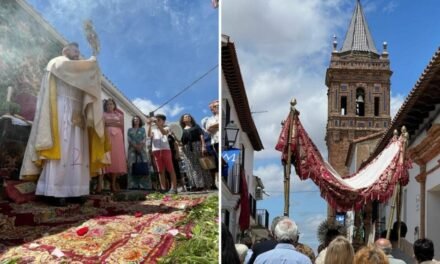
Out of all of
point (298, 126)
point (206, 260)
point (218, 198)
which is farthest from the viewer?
point (298, 126)

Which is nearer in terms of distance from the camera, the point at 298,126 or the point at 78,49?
the point at 78,49

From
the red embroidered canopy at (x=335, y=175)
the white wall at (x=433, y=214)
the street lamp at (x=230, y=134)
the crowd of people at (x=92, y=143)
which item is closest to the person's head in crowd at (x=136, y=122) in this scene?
the crowd of people at (x=92, y=143)

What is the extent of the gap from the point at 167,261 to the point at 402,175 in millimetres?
3123

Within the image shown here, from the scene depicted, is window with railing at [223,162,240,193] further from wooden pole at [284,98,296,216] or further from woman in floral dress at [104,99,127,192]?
woman in floral dress at [104,99,127,192]

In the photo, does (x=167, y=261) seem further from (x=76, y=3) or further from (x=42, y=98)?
(x=76, y=3)

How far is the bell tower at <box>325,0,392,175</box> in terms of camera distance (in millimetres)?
38375

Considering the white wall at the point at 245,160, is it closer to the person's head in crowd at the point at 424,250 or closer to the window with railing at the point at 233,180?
the window with railing at the point at 233,180

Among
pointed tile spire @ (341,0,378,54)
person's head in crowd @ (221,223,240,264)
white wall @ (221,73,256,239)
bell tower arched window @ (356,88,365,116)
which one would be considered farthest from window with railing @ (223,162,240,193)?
pointed tile spire @ (341,0,378,54)

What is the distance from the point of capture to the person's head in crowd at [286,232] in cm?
364

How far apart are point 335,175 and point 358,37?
3711cm

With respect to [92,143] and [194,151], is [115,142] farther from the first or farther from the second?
[194,151]

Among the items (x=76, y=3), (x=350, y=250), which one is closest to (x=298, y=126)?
(x=350, y=250)

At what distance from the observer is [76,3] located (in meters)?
3.53

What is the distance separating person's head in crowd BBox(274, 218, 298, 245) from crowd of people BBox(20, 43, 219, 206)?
1.33 ft
